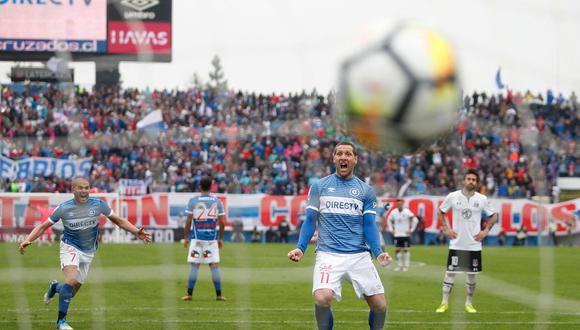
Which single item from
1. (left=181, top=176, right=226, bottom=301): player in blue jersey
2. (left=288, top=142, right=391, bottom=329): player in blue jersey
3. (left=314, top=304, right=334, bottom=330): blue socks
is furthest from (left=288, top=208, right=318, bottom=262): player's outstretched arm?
(left=181, top=176, right=226, bottom=301): player in blue jersey

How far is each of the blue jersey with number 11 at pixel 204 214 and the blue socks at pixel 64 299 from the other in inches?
147

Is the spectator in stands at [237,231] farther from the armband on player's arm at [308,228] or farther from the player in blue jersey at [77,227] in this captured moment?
the armband on player's arm at [308,228]

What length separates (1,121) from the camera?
18.1 meters

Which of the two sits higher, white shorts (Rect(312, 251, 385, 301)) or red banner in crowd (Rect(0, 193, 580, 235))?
white shorts (Rect(312, 251, 385, 301))

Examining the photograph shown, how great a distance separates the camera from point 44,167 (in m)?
22.5

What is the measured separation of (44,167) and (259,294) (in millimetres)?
8230

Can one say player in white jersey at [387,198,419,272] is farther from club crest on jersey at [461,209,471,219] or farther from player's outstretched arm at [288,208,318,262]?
player's outstretched arm at [288,208,318,262]

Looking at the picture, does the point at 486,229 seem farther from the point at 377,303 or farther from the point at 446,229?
the point at 377,303

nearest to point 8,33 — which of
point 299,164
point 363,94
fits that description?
point 299,164

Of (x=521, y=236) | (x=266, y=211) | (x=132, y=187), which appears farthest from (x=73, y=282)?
(x=521, y=236)

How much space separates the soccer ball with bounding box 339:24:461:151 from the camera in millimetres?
7633

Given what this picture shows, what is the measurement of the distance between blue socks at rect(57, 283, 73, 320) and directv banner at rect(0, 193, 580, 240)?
18115 millimetres

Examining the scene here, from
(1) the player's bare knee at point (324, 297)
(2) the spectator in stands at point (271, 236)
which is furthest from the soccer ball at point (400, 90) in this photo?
(2) the spectator in stands at point (271, 236)

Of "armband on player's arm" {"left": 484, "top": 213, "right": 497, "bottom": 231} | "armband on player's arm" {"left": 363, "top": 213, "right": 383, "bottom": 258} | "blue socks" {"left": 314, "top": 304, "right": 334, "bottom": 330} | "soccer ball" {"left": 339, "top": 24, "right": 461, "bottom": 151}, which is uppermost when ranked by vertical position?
"soccer ball" {"left": 339, "top": 24, "right": 461, "bottom": 151}
